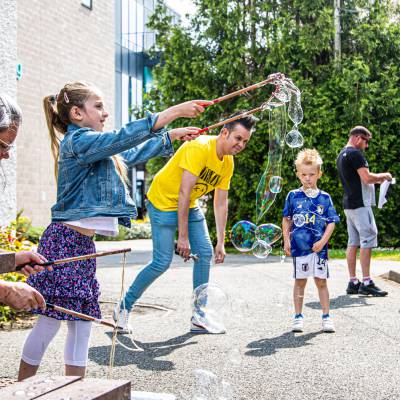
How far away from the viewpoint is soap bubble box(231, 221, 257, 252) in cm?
638

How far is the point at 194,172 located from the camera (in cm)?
547

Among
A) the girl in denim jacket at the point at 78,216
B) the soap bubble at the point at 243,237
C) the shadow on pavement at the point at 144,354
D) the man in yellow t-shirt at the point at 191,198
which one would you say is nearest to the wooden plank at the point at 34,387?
the girl in denim jacket at the point at 78,216

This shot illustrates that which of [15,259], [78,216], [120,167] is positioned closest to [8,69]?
[120,167]

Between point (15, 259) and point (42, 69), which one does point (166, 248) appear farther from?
point (42, 69)

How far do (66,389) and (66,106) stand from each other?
66.7 inches

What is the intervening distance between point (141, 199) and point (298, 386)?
2844 cm

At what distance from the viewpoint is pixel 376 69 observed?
52.9ft

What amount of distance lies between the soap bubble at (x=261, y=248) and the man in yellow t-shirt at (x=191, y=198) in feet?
1.22

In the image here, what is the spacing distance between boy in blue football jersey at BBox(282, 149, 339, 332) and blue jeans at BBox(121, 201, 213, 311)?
0.85m

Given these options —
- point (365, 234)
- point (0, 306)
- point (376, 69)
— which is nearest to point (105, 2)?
point (376, 69)

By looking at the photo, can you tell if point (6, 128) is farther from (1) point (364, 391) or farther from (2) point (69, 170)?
(1) point (364, 391)

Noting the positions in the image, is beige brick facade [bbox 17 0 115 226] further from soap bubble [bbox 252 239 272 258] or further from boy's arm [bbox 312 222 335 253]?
boy's arm [bbox 312 222 335 253]

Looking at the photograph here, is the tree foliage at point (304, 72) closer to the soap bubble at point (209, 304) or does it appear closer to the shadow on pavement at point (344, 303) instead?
the shadow on pavement at point (344, 303)

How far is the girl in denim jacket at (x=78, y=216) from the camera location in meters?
3.52
